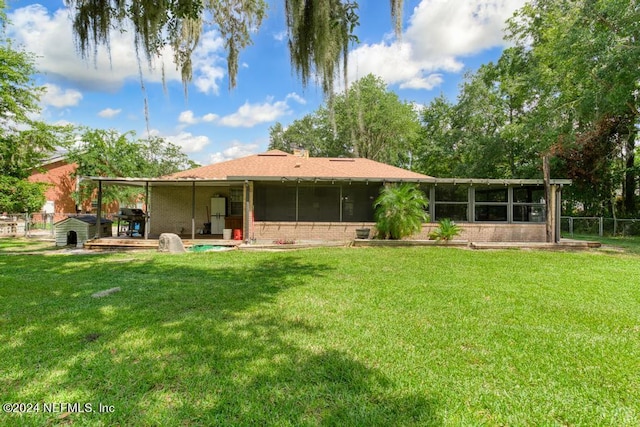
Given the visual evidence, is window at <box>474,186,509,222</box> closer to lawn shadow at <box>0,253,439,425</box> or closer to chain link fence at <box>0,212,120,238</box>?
lawn shadow at <box>0,253,439,425</box>

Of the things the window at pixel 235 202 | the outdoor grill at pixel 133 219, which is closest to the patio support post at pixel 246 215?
the window at pixel 235 202

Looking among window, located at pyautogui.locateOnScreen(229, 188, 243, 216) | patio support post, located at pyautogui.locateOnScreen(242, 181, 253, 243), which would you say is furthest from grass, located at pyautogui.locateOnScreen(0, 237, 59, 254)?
window, located at pyautogui.locateOnScreen(229, 188, 243, 216)

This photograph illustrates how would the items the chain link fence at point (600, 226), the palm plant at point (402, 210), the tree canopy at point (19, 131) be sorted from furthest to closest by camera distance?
the chain link fence at point (600, 226) → the tree canopy at point (19, 131) → the palm plant at point (402, 210)

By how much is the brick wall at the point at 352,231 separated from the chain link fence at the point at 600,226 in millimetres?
6579

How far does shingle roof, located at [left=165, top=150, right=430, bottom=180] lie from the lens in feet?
44.0

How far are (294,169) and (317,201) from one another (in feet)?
5.64

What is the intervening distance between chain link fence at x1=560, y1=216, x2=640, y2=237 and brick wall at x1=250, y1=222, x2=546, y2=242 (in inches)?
259

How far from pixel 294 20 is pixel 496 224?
1142 cm

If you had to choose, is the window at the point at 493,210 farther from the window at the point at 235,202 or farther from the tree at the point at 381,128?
the tree at the point at 381,128

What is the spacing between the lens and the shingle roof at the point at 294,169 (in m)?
13.4

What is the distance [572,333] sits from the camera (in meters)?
3.81

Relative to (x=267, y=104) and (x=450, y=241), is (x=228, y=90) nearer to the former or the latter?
(x=267, y=104)

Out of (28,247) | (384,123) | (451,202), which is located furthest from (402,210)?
(384,123)

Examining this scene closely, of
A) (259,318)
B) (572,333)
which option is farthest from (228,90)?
(572,333)
